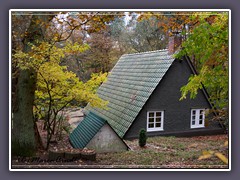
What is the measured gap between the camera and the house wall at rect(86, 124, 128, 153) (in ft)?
13.9

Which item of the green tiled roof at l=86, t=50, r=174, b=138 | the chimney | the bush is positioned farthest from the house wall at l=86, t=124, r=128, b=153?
the chimney

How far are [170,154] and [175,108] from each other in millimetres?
757

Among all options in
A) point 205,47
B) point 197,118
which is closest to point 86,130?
point 197,118

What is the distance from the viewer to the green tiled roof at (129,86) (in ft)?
14.3

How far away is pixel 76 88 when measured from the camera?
4.36 meters

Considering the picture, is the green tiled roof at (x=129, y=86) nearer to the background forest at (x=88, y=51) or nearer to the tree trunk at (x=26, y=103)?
the background forest at (x=88, y=51)

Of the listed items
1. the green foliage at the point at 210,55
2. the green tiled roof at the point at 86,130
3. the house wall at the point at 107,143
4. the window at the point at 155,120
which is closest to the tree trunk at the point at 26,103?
the green tiled roof at the point at 86,130

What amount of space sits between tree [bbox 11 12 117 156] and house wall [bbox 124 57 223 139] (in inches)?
57.8

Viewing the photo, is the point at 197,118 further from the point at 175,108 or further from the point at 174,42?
the point at 174,42

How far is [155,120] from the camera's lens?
14.1 feet

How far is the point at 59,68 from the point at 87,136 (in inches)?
47.6

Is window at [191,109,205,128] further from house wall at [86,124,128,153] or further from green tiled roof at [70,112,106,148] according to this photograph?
green tiled roof at [70,112,106,148]

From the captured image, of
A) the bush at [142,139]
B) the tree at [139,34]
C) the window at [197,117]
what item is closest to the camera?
the tree at [139,34]

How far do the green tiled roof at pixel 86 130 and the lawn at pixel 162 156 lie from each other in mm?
315
